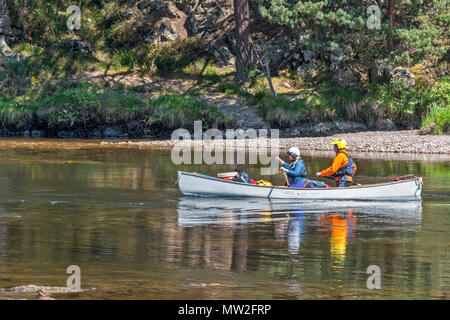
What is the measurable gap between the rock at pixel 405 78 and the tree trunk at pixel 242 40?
7.88 meters

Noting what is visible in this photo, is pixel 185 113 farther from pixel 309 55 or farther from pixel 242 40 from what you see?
pixel 309 55

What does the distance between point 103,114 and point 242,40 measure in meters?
8.49

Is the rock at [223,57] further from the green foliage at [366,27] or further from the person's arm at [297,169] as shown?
the person's arm at [297,169]

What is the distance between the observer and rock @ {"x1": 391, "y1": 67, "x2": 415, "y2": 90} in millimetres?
37416

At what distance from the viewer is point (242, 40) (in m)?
39.7

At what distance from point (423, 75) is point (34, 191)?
83.3 ft

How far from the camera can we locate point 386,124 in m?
37.3

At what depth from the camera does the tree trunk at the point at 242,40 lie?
3938 cm

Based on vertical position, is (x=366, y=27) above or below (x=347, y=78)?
above

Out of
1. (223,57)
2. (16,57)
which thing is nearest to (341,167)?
(223,57)

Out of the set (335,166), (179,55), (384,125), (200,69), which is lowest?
(335,166)

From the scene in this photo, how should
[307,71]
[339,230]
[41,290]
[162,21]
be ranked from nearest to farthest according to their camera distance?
[41,290] → [339,230] → [307,71] → [162,21]

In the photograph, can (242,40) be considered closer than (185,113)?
No

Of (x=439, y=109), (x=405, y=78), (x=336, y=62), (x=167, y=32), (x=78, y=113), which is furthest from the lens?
(x=167, y=32)
